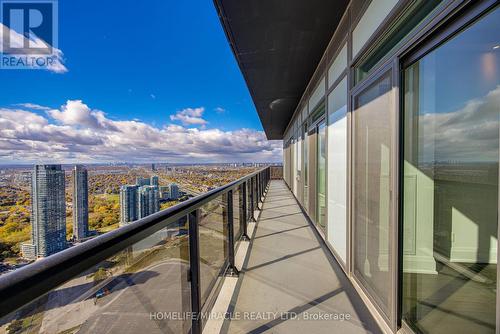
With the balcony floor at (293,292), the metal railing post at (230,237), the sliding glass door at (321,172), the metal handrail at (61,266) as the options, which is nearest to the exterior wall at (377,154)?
the balcony floor at (293,292)

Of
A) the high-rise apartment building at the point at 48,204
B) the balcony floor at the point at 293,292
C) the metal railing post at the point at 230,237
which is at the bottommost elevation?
the balcony floor at the point at 293,292

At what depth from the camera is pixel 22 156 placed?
38.3 ft

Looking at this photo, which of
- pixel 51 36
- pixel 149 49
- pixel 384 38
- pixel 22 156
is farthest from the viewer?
pixel 149 49

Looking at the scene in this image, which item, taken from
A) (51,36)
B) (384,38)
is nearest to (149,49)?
(51,36)

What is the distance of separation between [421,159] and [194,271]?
175cm

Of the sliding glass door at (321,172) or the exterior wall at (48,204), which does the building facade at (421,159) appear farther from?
the exterior wall at (48,204)

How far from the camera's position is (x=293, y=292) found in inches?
96.7

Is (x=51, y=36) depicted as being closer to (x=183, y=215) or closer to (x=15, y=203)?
(x=15, y=203)

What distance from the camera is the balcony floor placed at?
6.49ft

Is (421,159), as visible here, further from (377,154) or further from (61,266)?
(61,266)

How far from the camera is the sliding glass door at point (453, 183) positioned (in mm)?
1162

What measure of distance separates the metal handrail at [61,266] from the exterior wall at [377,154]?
1649 mm

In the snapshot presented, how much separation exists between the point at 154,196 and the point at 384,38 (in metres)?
2.90

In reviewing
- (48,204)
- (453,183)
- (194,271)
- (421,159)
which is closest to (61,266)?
(194,271)
